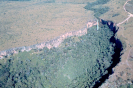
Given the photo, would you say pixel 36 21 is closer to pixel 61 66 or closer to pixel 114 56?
pixel 61 66

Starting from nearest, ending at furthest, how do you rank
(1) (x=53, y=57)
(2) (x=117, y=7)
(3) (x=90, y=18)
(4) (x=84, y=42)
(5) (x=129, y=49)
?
(5) (x=129, y=49) < (1) (x=53, y=57) < (4) (x=84, y=42) < (3) (x=90, y=18) < (2) (x=117, y=7)

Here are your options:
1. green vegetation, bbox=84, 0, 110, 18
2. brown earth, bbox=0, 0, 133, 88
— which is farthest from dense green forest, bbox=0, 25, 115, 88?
green vegetation, bbox=84, 0, 110, 18

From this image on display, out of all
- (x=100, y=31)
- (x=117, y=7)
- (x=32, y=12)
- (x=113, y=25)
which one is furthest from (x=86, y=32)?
(x=32, y=12)

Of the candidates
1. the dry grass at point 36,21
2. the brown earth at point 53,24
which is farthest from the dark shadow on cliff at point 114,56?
the dry grass at point 36,21

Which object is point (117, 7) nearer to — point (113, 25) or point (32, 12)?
point (113, 25)

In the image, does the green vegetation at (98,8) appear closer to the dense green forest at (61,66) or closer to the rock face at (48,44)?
the rock face at (48,44)

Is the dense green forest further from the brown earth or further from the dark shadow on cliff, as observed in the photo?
the brown earth

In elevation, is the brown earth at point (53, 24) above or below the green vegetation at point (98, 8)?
below

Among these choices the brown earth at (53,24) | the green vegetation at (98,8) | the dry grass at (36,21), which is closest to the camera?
the brown earth at (53,24)
